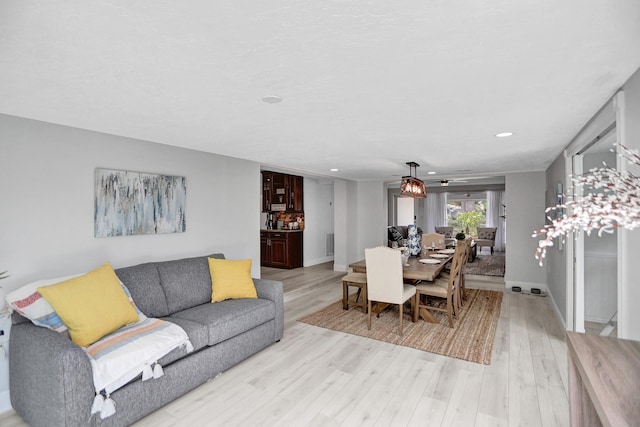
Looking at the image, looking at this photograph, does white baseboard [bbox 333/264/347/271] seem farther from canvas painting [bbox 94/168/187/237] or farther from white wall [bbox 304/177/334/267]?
canvas painting [bbox 94/168/187/237]

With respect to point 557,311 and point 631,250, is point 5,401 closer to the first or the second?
point 631,250

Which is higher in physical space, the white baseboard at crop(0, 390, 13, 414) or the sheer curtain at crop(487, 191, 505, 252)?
the sheer curtain at crop(487, 191, 505, 252)

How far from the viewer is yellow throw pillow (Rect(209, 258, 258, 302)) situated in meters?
3.35

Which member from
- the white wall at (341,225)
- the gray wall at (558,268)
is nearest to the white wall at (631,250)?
the gray wall at (558,268)

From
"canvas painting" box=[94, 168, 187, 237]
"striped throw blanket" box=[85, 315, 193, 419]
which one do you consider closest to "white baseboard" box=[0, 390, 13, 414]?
"striped throw blanket" box=[85, 315, 193, 419]

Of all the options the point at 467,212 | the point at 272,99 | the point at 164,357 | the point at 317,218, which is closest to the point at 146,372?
the point at 164,357

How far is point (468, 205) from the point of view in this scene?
12445 millimetres

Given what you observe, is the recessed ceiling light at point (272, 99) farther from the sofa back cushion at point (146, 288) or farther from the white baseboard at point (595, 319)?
the white baseboard at point (595, 319)

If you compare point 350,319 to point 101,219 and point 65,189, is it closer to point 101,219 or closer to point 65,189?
point 101,219

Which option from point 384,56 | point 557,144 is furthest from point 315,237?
point 384,56

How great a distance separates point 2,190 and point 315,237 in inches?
248

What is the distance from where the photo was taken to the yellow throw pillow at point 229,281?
11.0 ft

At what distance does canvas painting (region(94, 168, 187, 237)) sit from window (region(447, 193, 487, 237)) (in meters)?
10.3

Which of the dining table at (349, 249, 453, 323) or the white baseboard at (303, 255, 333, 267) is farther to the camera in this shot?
the white baseboard at (303, 255, 333, 267)
